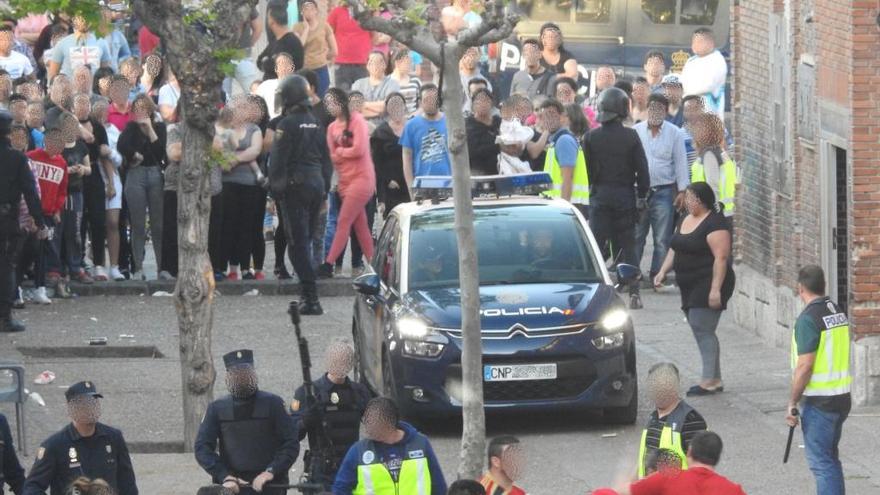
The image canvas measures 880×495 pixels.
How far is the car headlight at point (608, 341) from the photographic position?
15320 mm

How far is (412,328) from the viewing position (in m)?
15.3

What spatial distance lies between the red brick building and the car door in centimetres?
383

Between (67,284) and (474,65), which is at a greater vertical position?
(474,65)

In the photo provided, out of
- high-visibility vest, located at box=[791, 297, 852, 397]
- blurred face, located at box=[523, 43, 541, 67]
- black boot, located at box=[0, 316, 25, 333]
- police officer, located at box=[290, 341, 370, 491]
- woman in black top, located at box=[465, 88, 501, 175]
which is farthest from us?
blurred face, located at box=[523, 43, 541, 67]

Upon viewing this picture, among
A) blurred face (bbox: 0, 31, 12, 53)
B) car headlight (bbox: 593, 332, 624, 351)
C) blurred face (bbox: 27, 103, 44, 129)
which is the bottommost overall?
car headlight (bbox: 593, 332, 624, 351)

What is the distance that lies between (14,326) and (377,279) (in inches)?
200

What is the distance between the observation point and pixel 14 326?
19.7m

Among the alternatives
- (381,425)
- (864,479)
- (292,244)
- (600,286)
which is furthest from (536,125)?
(381,425)

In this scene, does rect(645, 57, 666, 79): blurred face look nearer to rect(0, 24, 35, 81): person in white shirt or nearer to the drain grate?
rect(0, 24, 35, 81): person in white shirt

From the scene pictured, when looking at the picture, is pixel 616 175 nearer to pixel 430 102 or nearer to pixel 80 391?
pixel 430 102

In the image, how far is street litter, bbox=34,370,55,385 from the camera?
686 inches

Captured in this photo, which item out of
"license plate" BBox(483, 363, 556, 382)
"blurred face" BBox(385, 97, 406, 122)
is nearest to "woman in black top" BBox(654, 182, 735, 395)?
"license plate" BBox(483, 363, 556, 382)

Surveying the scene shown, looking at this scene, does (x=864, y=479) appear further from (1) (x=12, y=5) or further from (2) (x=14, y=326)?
(2) (x=14, y=326)

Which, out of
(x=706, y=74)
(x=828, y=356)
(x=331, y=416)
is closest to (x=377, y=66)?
(x=706, y=74)
